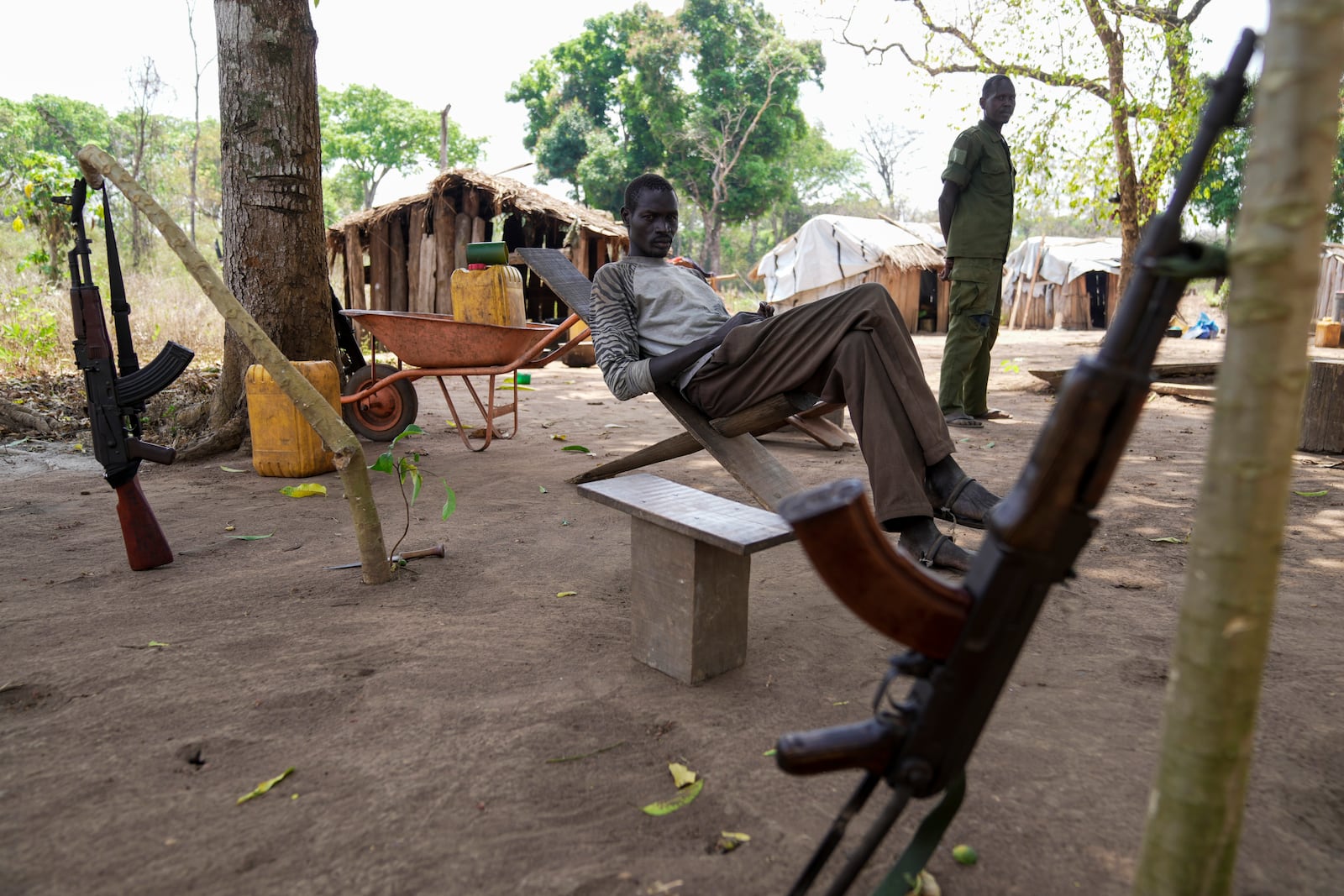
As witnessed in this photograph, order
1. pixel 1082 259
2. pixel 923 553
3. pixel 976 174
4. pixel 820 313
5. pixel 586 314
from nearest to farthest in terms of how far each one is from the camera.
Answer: pixel 923 553
pixel 820 313
pixel 586 314
pixel 976 174
pixel 1082 259

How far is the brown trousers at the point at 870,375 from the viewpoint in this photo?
2.53 meters

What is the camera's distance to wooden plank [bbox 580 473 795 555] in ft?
6.11

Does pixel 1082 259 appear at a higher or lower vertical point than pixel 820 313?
higher

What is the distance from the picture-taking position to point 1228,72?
0.96 metres

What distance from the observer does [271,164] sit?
4.62 metres

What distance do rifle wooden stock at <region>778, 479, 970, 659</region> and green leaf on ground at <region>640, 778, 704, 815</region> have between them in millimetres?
698

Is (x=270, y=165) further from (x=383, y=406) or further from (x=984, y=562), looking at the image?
(x=984, y=562)

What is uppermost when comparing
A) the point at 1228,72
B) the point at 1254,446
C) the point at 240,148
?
the point at 240,148

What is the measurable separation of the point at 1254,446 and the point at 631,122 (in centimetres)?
2924

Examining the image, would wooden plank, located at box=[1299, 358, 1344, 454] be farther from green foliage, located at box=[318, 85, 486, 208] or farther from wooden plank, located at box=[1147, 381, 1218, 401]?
green foliage, located at box=[318, 85, 486, 208]

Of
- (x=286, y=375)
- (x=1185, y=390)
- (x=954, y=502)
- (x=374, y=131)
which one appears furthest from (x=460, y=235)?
(x=374, y=131)

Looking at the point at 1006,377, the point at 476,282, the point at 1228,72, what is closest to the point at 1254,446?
the point at 1228,72

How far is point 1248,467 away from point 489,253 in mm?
4563

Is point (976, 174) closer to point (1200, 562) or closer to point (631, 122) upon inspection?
point (1200, 562)
